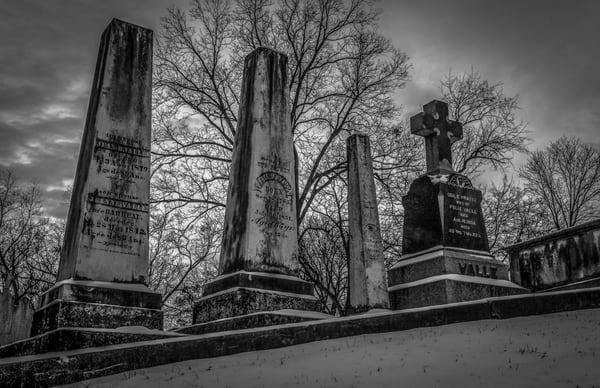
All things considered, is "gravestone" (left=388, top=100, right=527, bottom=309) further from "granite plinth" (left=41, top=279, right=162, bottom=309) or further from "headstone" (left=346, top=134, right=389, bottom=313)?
"granite plinth" (left=41, top=279, right=162, bottom=309)

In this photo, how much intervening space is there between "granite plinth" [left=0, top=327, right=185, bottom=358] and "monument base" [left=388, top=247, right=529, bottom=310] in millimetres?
5404

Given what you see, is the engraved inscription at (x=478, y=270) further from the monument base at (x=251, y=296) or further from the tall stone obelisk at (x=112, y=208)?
the tall stone obelisk at (x=112, y=208)

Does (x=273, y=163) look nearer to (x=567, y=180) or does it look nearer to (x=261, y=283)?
(x=261, y=283)

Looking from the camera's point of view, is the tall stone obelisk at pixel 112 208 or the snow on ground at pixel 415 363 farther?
the tall stone obelisk at pixel 112 208

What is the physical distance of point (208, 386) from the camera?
13.7 ft

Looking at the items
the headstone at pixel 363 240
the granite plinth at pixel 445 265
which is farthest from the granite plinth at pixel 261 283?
the granite plinth at pixel 445 265

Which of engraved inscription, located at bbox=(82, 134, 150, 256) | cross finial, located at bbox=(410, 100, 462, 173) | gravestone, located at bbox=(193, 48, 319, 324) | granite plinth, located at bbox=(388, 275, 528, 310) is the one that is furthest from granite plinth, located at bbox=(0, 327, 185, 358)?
cross finial, located at bbox=(410, 100, 462, 173)

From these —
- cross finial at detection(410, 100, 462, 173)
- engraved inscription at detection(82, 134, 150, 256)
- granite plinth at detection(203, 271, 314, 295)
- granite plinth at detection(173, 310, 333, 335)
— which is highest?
cross finial at detection(410, 100, 462, 173)

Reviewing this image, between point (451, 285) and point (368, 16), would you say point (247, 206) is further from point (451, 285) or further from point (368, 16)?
point (368, 16)

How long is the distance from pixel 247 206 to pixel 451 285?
161 inches

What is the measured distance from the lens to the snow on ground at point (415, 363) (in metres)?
4.09

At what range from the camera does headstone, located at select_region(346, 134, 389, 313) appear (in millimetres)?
10836

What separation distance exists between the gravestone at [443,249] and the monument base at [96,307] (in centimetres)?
525

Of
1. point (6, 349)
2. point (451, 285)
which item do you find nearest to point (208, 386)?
point (6, 349)
